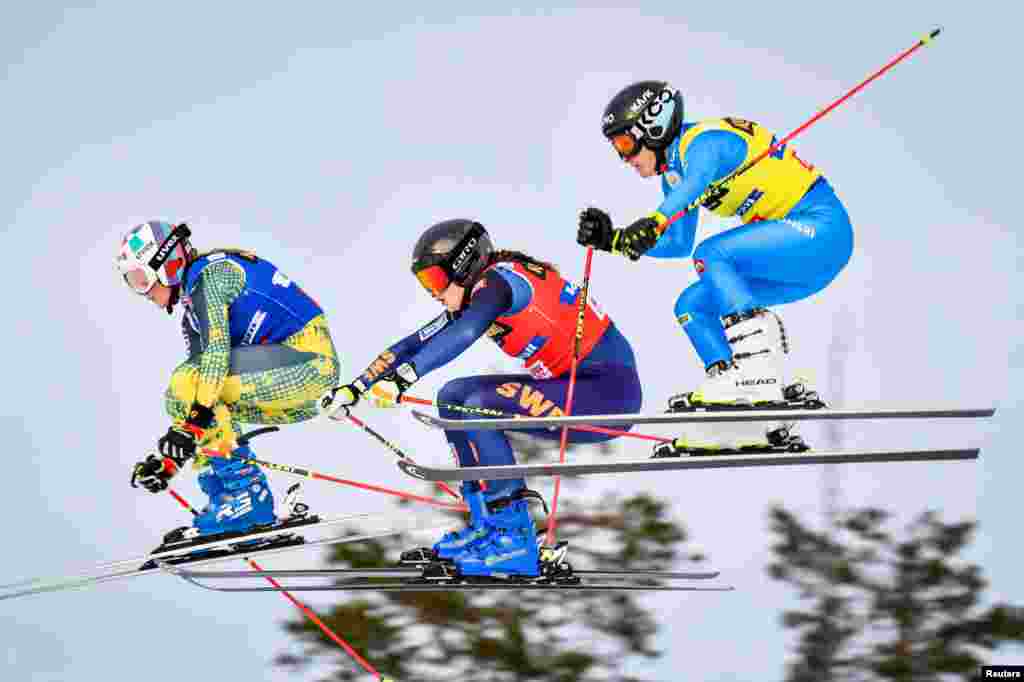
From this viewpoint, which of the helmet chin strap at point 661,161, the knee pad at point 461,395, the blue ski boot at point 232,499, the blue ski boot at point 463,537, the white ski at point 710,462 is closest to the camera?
the white ski at point 710,462

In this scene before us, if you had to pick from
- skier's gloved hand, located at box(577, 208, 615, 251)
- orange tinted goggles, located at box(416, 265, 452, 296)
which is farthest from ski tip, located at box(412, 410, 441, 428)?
skier's gloved hand, located at box(577, 208, 615, 251)

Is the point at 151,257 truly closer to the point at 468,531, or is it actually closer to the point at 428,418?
the point at 428,418

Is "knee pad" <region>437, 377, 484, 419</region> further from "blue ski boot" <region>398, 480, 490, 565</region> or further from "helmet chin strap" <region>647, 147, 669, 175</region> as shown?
"helmet chin strap" <region>647, 147, 669, 175</region>

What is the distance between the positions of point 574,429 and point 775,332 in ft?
3.63

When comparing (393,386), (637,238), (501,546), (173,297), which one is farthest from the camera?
(173,297)

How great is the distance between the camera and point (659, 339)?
1345cm

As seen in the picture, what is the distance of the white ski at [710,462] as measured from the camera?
22.6 feet

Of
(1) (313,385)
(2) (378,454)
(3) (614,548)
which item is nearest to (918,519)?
(3) (614,548)

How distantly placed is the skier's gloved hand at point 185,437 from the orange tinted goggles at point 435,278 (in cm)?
137

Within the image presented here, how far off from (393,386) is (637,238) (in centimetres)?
129

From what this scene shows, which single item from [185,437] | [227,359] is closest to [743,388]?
[227,359]

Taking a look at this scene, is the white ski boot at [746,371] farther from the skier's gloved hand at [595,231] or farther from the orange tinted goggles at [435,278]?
the orange tinted goggles at [435,278]

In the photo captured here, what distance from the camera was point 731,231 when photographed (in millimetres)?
7082

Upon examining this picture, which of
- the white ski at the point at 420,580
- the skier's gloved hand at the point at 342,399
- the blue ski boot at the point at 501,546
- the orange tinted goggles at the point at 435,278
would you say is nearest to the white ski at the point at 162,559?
the white ski at the point at 420,580
